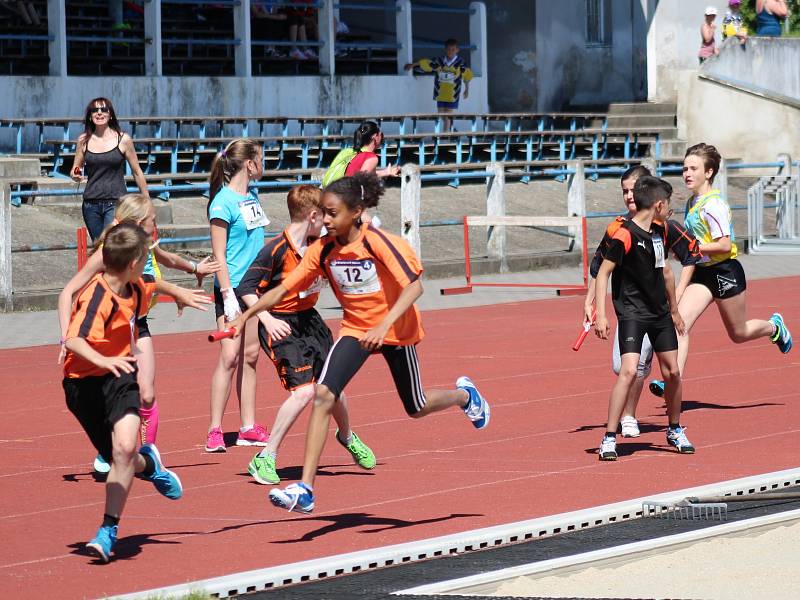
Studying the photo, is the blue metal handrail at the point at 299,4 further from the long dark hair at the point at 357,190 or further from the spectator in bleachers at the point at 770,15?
the long dark hair at the point at 357,190

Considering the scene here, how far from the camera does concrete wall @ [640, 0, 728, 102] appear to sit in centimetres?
3475

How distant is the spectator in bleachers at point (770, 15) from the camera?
34156 mm

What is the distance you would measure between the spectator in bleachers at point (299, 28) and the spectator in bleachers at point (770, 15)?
1026 cm

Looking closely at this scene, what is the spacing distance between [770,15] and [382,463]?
27423 millimetres

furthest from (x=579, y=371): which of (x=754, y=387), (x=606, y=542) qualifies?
(x=606, y=542)

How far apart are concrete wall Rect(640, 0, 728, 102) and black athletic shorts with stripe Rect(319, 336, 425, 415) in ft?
90.1

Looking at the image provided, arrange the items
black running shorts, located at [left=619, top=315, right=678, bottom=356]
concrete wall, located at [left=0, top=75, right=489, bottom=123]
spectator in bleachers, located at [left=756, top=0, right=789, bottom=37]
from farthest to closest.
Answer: spectator in bleachers, located at [left=756, top=0, right=789, bottom=37]
concrete wall, located at [left=0, top=75, right=489, bottom=123]
black running shorts, located at [left=619, top=315, right=678, bottom=356]

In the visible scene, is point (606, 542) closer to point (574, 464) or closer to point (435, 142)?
point (574, 464)

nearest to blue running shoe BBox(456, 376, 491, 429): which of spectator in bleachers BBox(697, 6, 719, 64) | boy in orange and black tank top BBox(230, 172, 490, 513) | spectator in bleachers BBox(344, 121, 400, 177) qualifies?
boy in orange and black tank top BBox(230, 172, 490, 513)

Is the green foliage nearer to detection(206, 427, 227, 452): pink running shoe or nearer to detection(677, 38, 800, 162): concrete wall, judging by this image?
detection(677, 38, 800, 162): concrete wall

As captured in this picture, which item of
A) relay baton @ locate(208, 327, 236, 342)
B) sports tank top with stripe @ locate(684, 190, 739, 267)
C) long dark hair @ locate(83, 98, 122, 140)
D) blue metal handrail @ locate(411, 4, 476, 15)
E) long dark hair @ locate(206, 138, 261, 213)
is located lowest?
relay baton @ locate(208, 327, 236, 342)

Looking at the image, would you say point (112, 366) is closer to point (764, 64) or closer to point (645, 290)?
point (645, 290)

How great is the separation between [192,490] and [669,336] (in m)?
2.91

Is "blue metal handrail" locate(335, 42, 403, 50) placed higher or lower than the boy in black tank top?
higher
